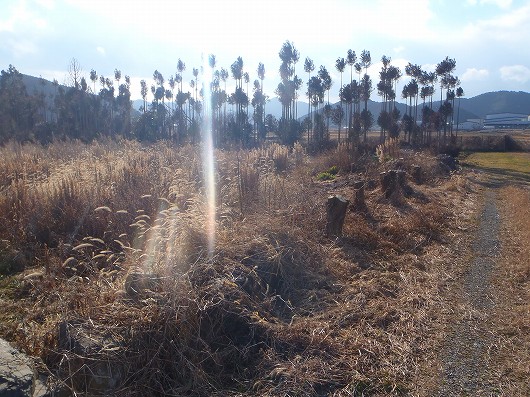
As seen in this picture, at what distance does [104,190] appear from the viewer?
811cm

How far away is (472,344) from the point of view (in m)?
4.44

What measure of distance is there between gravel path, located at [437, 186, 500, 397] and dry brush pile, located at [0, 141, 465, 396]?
0.29 m

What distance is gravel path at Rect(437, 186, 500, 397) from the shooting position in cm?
375

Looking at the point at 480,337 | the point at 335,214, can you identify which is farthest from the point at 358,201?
the point at 480,337

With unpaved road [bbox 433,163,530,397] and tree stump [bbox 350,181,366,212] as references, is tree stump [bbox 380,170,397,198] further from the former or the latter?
unpaved road [bbox 433,163,530,397]

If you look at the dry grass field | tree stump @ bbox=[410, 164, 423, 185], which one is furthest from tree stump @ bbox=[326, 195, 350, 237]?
tree stump @ bbox=[410, 164, 423, 185]

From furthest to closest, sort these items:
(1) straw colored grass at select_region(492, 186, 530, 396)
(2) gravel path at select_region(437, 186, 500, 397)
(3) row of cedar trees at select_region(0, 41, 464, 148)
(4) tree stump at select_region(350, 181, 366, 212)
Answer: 1. (3) row of cedar trees at select_region(0, 41, 464, 148)
2. (4) tree stump at select_region(350, 181, 366, 212)
3. (1) straw colored grass at select_region(492, 186, 530, 396)
4. (2) gravel path at select_region(437, 186, 500, 397)

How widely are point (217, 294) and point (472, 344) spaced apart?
2.47 metres

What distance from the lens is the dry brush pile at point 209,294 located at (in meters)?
3.79

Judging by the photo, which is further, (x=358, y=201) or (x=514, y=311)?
(x=358, y=201)

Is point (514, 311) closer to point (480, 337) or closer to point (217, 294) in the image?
point (480, 337)

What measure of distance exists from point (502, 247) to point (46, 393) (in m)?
7.55

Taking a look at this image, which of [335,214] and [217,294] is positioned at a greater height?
[335,214]

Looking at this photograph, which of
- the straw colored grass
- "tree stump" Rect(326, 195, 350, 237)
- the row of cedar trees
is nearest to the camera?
the straw colored grass
